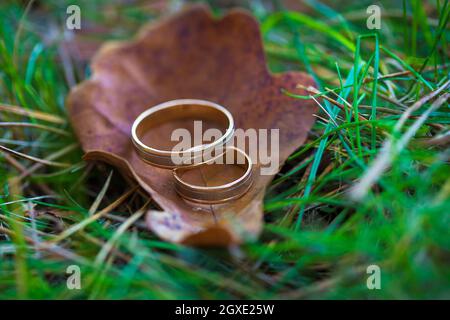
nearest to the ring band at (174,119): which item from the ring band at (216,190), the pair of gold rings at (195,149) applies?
the pair of gold rings at (195,149)

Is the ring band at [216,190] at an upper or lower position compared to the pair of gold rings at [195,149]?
lower

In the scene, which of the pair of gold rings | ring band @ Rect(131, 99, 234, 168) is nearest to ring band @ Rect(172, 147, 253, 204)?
the pair of gold rings

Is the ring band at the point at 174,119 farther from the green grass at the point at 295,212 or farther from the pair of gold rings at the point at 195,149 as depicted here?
the green grass at the point at 295,212

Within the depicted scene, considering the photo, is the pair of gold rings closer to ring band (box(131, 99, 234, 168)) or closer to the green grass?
ring band (box(131, 99, 234, 168))

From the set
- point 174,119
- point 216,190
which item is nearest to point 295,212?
point 216,190

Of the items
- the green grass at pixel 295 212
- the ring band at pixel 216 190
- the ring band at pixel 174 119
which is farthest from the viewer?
the ring band at pixel 174 119

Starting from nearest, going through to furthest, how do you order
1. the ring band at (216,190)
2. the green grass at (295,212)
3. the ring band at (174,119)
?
1. the green grass at (295,212)
2. the ring band at (216,190)
3. the ring band at (174,119)
